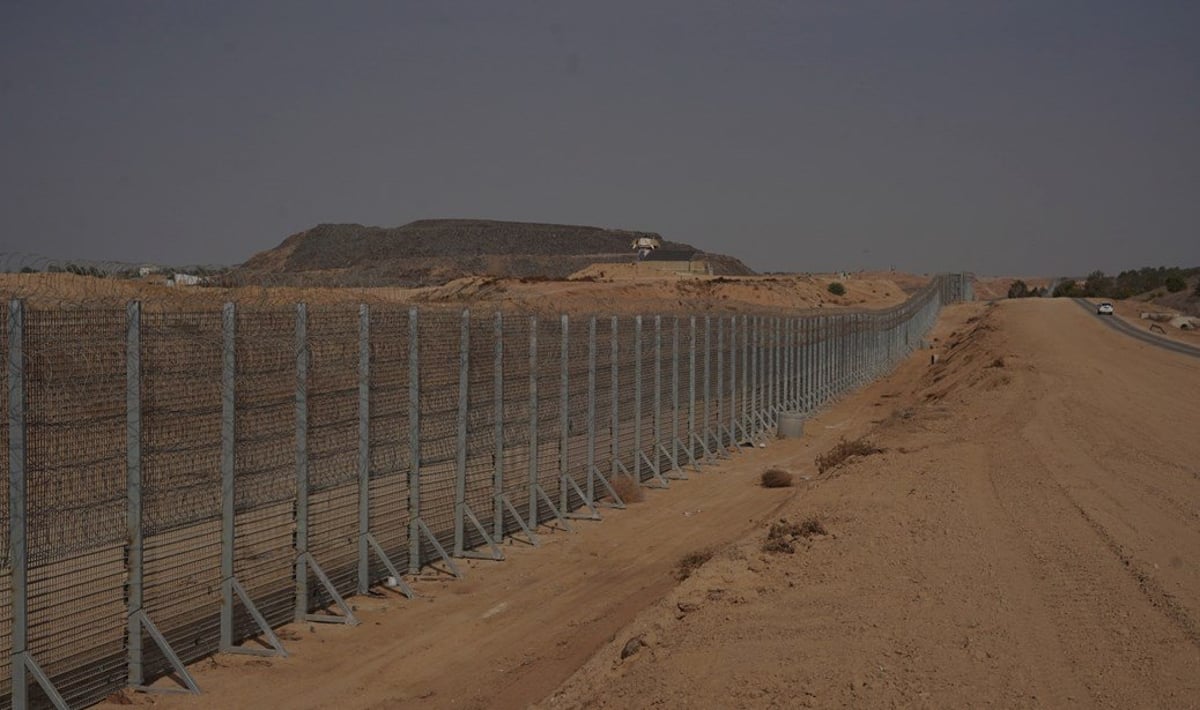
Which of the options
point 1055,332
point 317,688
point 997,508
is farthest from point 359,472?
point 1055,332

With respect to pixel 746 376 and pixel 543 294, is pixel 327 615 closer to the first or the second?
pixel 746 376

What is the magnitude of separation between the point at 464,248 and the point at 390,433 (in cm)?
11461

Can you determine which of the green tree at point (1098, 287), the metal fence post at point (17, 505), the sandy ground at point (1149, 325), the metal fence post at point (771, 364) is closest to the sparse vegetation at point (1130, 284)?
the green tree at point (1098, 287)

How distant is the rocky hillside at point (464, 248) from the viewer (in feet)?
356

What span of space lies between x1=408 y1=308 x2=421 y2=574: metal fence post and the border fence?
0.02m

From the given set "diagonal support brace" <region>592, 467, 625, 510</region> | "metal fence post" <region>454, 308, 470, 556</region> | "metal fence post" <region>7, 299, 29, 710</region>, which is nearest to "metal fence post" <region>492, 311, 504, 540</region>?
"metal fence post" <region>454, 308, 470, 556</region>

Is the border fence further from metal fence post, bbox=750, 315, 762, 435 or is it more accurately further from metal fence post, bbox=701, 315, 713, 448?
metal fence post, bbox=750, 315, 762, 435

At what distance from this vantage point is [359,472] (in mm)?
10625

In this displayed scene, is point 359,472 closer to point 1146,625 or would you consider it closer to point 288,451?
point 288,451

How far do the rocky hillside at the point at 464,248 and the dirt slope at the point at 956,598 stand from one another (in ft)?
269

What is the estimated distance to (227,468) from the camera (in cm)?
883

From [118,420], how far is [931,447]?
12.5m

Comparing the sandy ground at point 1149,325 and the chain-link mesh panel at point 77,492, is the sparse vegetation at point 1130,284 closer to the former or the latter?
the sandy ground at point 1149,325

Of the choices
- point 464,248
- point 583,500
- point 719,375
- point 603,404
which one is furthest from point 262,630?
point 464,248
